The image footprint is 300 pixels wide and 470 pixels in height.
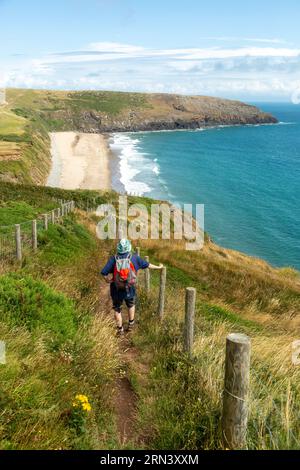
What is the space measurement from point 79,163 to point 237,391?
75137mm

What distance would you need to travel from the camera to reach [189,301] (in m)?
6.65

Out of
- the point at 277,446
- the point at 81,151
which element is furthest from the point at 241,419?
the point at 81,151

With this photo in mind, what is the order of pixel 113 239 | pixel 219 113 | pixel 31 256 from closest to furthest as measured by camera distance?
pixel 31 256 < pixel 113 239 < pixel 219 113

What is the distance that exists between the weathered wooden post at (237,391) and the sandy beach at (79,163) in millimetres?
53380

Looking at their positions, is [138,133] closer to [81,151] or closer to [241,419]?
[81,151]

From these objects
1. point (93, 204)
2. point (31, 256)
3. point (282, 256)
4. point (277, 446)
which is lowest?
point (282, 256)

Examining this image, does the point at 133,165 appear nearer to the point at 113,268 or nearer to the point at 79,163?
the point at 79,163

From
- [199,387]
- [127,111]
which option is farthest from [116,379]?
[127,111]

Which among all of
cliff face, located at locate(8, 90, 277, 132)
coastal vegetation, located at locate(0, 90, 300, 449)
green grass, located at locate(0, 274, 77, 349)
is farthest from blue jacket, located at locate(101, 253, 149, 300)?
cliff face, located at locate(8, 90, 277, 132)

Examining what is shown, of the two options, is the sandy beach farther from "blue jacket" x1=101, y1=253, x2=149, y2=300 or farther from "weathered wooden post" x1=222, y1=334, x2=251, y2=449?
"weathered wooden post" x1=222, y1=334, x2=251, y2=449

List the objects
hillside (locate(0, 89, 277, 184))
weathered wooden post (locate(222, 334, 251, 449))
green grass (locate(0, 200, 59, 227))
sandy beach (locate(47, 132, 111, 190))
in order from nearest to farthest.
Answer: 1. weathered wooden post (locate(222, 334, 251, 449))
2. green grass (locate(0, 200, 59, 227))
3. sandy beach (locate(47, 132, 111, 190))
4. hillside (locate(0, 89, 277, 184))

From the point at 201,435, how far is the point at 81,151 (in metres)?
91.1

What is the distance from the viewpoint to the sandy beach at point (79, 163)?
60969mm

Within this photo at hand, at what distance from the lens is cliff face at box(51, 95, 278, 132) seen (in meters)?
146
